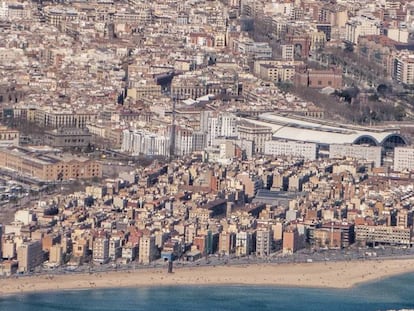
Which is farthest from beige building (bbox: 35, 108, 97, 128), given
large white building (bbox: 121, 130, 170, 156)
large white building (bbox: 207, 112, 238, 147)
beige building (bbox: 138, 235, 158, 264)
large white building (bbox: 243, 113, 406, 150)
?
beige building (bbox: 138, 235, 158, 264)

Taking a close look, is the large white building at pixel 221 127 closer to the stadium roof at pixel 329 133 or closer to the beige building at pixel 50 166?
the stadium roof at pixel 329 133

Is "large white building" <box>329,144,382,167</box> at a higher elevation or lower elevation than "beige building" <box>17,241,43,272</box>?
higher

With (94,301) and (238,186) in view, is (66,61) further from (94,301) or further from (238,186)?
(94,301)

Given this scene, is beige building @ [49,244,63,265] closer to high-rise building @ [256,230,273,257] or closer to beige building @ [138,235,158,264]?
beige building @ [138,235,158,264]

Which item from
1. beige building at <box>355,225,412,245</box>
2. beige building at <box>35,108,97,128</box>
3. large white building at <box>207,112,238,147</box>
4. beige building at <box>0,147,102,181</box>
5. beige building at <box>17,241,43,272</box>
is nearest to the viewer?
beige building at <box>17,241,43,272</box>

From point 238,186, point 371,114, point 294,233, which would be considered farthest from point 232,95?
point 294,233

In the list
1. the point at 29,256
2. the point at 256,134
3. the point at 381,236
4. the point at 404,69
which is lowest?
the point at 29,256

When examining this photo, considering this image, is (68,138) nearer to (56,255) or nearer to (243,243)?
A: (243,243)

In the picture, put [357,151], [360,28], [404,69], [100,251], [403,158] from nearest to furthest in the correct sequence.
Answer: [100,251] < [403,158] < [357,151] < [404,69] < [360,28]

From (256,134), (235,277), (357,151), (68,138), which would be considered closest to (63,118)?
(68,138)
